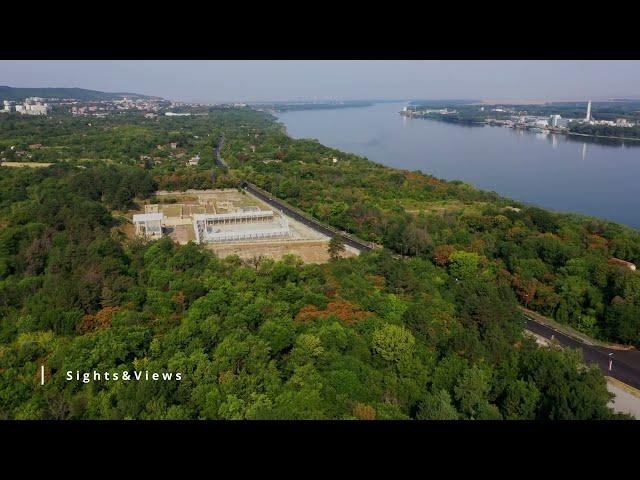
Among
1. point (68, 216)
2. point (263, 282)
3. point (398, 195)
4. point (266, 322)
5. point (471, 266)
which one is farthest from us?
point (398, 195)

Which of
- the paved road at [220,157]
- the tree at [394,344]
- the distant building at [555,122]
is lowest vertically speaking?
the tree at [394,344]

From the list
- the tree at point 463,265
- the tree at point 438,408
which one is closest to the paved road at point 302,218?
the tree at point 463,265

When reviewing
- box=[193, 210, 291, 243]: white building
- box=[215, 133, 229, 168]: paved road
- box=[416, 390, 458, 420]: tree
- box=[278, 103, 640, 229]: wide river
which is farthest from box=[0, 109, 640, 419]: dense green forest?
box=[215, 133, 229, 168]: paved road

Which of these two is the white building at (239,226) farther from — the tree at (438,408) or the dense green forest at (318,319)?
the tree at (438,408)

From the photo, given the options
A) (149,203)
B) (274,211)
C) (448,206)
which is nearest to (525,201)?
(448,206)

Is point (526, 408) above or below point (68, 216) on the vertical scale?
below

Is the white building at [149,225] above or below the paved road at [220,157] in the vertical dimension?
below
